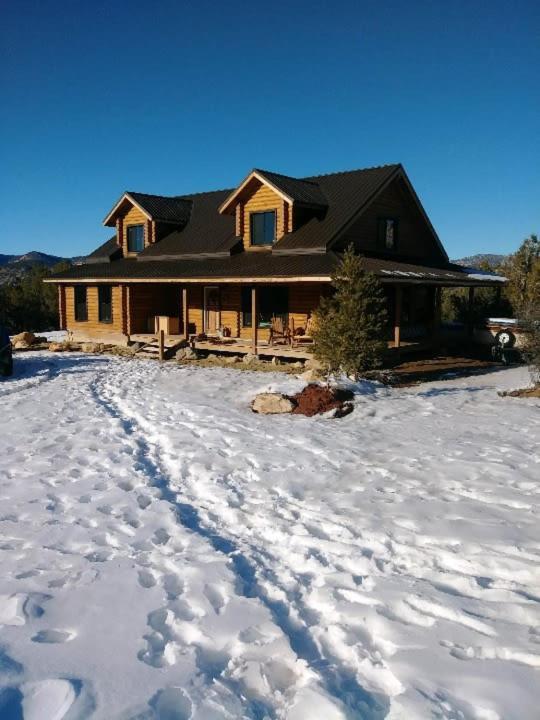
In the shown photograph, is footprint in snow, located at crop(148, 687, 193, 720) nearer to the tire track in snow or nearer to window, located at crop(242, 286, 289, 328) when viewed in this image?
the tire track in snow

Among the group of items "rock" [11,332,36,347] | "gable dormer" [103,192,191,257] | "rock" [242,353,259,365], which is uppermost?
"gable dormer" [103,192,191,257]

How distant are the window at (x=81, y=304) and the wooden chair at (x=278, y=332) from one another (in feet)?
33.6

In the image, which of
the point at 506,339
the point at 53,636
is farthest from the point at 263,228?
the point at 53,636

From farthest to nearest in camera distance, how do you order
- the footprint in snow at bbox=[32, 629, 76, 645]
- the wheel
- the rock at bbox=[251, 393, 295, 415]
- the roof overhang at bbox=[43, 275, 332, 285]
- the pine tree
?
the wheel
the roof overhang at bbox=[43, 275, 332, 285]
the pine tree
the rock at bbox=[251, 393, 295, 415]
the footprint in snow at bbox=[32, 629, 76, 645]

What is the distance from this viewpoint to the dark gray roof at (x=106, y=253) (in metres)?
26.3

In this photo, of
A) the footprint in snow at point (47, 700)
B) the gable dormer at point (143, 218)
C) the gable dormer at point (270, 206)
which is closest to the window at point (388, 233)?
the gable dormer at point (270, 206)

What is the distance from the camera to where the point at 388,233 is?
21.7 metres

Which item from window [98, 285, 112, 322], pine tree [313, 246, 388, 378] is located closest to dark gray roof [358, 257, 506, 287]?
pine tree [313, 246, 388, 378]

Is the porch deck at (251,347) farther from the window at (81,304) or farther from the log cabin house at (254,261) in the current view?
the window at (81,304)

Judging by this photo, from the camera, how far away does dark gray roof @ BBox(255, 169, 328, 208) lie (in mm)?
20247

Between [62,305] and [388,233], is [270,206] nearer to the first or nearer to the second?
[388,233]

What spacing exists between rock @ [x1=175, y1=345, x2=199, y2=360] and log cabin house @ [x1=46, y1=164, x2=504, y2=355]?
0.51m

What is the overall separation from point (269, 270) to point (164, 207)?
10.1 meters

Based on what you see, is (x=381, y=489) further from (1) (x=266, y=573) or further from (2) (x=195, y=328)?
(2) (x=195, y=328)
